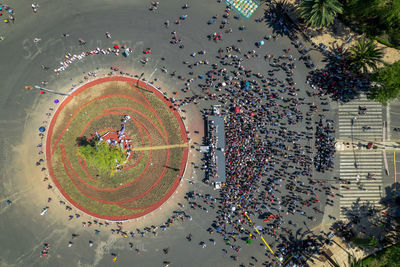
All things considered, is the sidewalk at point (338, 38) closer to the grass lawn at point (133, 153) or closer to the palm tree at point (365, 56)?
the palm tree at point (365, 56)

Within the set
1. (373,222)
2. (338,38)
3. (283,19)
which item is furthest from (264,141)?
(373,222)

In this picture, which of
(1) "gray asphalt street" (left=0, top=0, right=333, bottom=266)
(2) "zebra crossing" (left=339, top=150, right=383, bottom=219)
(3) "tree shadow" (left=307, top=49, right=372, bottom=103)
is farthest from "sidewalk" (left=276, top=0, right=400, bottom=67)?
(2) "zebra crossing" (left=339, top=150, right=383, bottom=219)

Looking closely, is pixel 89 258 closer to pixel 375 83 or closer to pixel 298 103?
pixel 298 103

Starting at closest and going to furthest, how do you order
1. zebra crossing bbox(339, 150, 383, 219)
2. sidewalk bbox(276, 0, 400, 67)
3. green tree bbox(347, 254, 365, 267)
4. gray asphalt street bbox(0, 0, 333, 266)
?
green tree bbox(347, 254, 365, 267) → gray asphalt street bbox(0, 0, 333, 266) → zebra crossing bbox(339, 150, 383, 219) → sidewalk bbox(276, 0, 400, 67)

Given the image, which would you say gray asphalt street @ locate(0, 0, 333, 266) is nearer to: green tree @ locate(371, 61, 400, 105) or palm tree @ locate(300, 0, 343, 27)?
palm tree @ locate(300, 0, 343, 27)

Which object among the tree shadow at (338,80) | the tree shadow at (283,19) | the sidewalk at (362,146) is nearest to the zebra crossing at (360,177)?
the sidewalk at (362,146)
